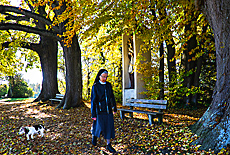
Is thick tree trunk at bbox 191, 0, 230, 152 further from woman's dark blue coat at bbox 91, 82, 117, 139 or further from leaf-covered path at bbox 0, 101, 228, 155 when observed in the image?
woman's dark blue coat at bbox 91, 82, 117, 139

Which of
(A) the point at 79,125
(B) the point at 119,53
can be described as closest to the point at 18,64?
(B) the point at 119,53

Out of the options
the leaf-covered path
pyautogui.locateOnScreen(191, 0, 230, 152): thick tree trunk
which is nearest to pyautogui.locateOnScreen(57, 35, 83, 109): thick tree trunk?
the leaf-covered path

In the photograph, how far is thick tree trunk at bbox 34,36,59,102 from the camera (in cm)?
1279

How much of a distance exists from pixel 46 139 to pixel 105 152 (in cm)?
206

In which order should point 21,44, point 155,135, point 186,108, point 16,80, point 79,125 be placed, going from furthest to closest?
point 16,80
point 21,44
point 186,108
point 79,125
point 155,135

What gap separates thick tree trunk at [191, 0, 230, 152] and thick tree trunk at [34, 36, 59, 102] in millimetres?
10457

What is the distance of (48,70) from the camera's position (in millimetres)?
12891

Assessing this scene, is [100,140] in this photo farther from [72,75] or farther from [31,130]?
[72,75]

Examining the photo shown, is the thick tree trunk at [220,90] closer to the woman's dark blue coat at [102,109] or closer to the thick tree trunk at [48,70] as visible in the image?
the woman's dark blue coat at [102,109]

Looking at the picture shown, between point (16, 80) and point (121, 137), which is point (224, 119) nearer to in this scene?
point (121, 137)

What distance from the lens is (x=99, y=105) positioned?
4395 mm

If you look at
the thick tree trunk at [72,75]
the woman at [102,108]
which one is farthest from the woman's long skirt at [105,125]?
the thick tree trunk at [72,75]

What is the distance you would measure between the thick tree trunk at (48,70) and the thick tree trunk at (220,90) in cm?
1046

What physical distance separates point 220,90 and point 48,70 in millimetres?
11158
